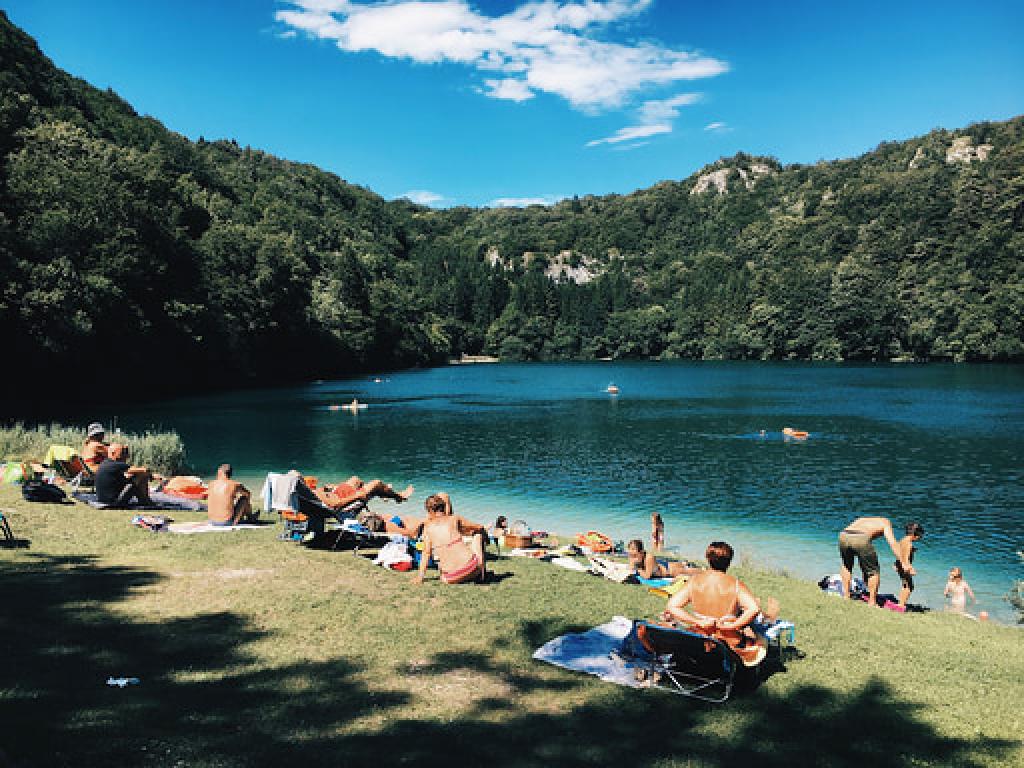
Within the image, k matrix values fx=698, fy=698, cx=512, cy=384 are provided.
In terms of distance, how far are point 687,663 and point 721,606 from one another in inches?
30.0

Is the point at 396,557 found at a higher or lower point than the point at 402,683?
lower

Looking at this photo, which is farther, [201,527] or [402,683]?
[201,527]

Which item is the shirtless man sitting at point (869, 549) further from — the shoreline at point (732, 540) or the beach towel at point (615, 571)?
the beach towel at point (615, 571)

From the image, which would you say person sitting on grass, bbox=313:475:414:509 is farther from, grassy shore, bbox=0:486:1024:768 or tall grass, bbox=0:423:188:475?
tall grass, bbox=0:423:188:475

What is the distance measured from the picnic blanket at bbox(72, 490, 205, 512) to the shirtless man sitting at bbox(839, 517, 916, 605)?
14.4 meters

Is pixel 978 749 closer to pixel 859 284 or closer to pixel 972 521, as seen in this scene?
pixel 972 521

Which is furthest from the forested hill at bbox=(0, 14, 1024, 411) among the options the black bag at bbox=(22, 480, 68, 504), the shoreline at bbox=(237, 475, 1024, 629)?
the shoreline at bbox=(237, 475, 1024, 629)

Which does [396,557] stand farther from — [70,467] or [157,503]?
[70,467]

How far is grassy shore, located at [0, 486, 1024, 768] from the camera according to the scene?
18.0 ft

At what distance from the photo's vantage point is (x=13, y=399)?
51.1 metres

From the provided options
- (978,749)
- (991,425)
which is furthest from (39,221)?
(991,425)

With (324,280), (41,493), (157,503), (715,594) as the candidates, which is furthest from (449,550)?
(324,280)

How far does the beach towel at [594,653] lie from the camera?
7.12 m

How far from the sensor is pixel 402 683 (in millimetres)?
6773
